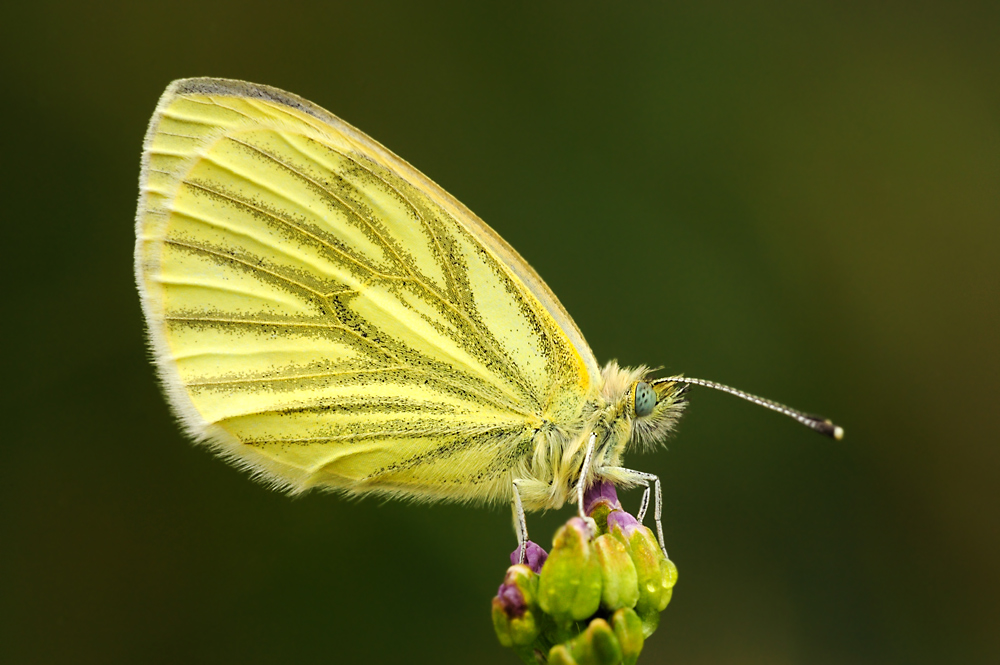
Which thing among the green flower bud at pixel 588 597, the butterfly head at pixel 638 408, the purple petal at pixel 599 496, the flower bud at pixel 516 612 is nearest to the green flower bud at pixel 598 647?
the green flower bud at pixel 588 597

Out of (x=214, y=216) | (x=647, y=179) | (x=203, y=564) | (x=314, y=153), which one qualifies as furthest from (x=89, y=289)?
(x=647, y=179)

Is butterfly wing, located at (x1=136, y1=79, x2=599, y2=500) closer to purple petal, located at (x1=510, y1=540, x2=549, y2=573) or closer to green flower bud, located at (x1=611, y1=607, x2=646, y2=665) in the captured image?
purple petal, located at (x1=510, y1=540, x2=549, y2=573)

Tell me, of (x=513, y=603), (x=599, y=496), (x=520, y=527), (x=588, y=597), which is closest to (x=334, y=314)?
(x=520, y=527)

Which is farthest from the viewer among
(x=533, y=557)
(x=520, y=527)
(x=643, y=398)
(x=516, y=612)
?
(x=643, y=398)

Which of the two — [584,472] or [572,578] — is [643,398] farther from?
[572,578]

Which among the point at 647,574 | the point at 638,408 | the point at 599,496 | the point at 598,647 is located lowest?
the point at 598,647

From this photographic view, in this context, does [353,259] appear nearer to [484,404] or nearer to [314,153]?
[314,153]
